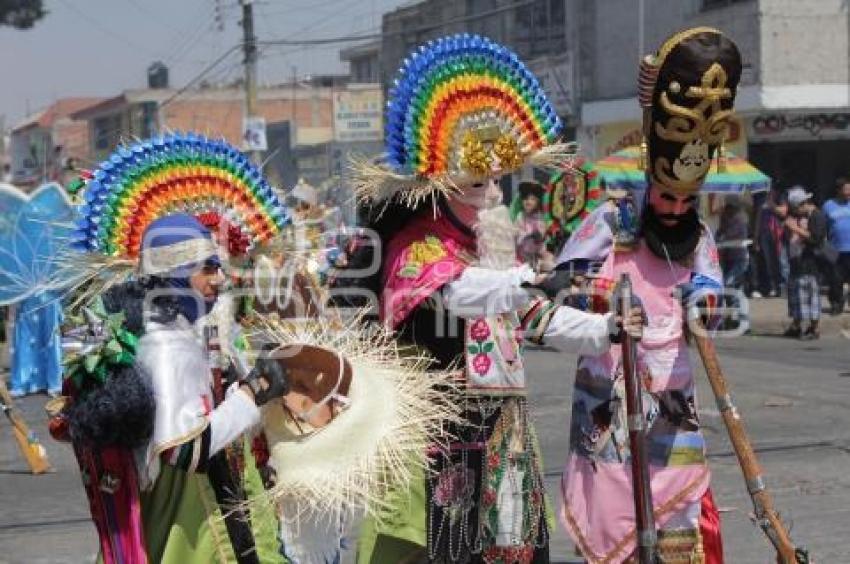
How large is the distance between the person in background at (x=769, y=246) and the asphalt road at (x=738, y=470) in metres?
6.03

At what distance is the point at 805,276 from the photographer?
54.3 ft

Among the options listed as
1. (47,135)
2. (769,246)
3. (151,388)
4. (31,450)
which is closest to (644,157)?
(151,388)

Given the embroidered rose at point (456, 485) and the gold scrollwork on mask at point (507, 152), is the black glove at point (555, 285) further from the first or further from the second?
the embroidered rose at point (456, 485)

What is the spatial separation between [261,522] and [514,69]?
175 centimetres

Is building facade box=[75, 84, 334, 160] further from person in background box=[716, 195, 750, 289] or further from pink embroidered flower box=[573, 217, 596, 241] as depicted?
pink embroidered flower box=[573, 217, 596, 241]

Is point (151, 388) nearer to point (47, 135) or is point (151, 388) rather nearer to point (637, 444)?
point (637, 444)

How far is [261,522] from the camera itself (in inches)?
187

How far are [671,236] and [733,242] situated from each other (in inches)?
578

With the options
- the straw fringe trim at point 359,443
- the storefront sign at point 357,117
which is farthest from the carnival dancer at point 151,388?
the storefront sign at point 357,117

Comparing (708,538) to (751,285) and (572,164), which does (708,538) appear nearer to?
(572,164)

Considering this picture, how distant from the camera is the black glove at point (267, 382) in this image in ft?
13.6

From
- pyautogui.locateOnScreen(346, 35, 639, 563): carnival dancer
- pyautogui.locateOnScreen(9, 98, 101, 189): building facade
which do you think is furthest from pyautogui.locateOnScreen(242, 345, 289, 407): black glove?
pyautogui.locateOnScreen(9, 98, 101, 189): building facade

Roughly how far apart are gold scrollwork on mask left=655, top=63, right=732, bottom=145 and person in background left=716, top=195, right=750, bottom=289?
46.8ft

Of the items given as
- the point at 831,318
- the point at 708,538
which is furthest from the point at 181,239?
the point at 831,318
